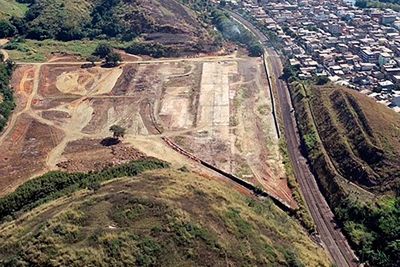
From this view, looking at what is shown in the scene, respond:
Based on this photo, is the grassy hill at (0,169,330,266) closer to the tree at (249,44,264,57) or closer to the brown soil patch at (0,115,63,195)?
the brown soil patch at (0,115,63,195)

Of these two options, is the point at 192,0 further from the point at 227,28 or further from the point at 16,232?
the point at 16,232

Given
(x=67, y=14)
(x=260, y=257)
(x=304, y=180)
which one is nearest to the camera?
(x=260, y=257)

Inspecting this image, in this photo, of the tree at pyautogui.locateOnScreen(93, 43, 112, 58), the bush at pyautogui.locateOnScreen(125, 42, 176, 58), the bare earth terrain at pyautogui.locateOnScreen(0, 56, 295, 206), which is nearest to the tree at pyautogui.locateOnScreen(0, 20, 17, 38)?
the bare earth terrain at pyautogui.locateOnScreen(0, 56, 295, 206)

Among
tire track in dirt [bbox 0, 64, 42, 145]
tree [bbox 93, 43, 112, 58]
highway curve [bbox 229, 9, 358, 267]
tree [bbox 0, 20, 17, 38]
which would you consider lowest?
highway curve [bbox 229, 9, 358, 267]

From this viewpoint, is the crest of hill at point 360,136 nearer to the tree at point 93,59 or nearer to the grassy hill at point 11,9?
the tree at point 93,59

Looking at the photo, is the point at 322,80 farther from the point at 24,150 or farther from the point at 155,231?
the point at 155,231

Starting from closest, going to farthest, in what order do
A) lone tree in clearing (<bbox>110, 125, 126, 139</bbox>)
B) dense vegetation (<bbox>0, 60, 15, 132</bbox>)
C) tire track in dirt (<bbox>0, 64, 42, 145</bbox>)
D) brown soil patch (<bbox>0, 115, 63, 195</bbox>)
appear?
brown soil patch (<bbox>0, 115, 63, 195</bbox>), lone tree in clearing (<bbox>110, 125, 126, 139</bbox>), tire track in dirt (<bbox>0, 64, 42, 145</bbox>), dense vegetation (<bbox>0, 60, 15, 132</bbox>)

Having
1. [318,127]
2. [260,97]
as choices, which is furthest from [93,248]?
[260,97]
